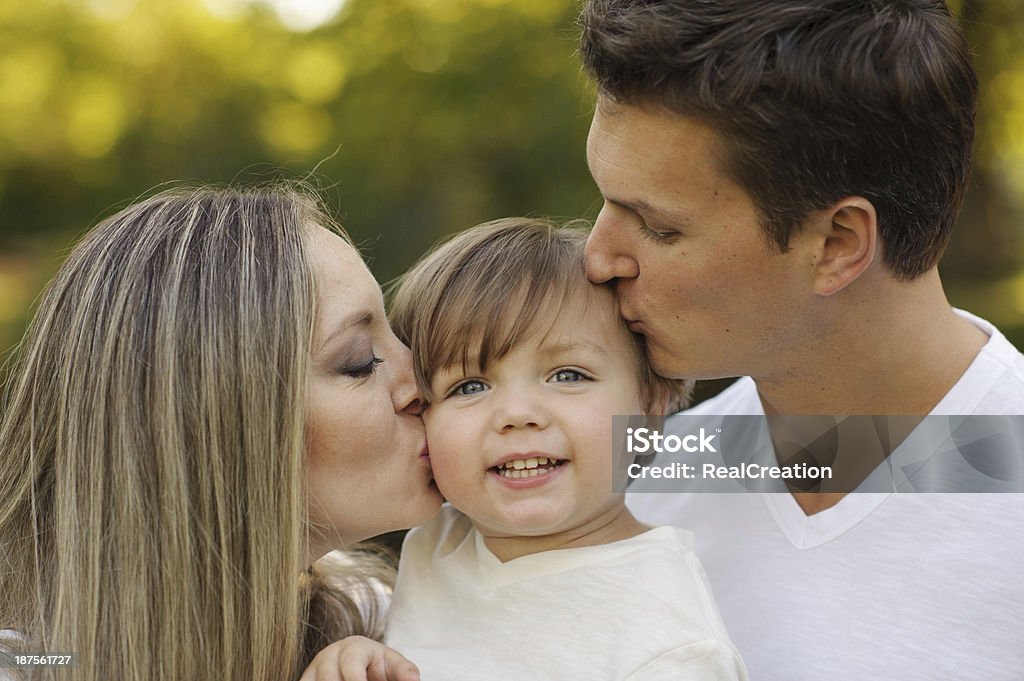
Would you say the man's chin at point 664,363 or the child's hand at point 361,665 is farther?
the man's chin at point 664,363

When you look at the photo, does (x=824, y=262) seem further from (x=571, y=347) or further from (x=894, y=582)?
(x=894, y=582)

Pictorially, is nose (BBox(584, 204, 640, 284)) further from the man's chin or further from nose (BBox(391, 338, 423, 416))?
nose (BBox(391, 338, 423, 416))

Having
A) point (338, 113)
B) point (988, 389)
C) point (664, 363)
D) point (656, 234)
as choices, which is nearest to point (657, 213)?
point (656, 234)

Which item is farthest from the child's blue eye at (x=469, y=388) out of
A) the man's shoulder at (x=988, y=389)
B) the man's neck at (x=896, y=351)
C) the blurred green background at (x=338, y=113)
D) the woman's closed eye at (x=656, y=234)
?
the blurred green background at (x=338, y=113)

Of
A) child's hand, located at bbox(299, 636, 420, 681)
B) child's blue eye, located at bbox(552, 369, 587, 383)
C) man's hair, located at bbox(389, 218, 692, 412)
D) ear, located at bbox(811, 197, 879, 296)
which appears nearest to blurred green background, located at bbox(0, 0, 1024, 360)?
man's hair, located at bbox(389, 218, 692, 412)

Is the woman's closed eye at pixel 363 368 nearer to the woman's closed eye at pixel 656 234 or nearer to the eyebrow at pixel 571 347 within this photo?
the eyebrow at pixel 571 347

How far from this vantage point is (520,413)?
209cm

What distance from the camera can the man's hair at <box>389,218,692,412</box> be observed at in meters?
2.18

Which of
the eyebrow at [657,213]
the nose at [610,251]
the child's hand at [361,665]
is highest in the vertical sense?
the eyebrow at [657,213]

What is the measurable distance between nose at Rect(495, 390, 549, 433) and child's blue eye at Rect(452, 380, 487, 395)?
0.09 meters

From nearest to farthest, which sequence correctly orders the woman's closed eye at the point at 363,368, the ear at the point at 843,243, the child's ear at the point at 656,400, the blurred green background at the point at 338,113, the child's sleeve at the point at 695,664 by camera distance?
the child's sleeve at the point at 695,664 → the woman's closed eye at the point at 363,368 → the ear at the point at 843,243 → the child's ear at the point at 656,400 → the blurred green background at the point at 338,113

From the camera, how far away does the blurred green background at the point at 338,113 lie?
5.42 meters

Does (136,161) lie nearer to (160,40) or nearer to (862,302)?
(160,40)

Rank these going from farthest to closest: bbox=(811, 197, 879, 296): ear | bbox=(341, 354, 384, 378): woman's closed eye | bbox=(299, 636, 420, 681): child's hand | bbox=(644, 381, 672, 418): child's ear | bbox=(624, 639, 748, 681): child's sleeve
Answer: bbox=(644, 381, 672, 418): child's ear → bbox=(811, 197, 879, 296): ear → bbox=(341, 354, 384, 378): woman's closed eye → bbox=(299, 636, 420, 681): child's hand → bbox=(624, 639, 748, 681): child's sleeve
